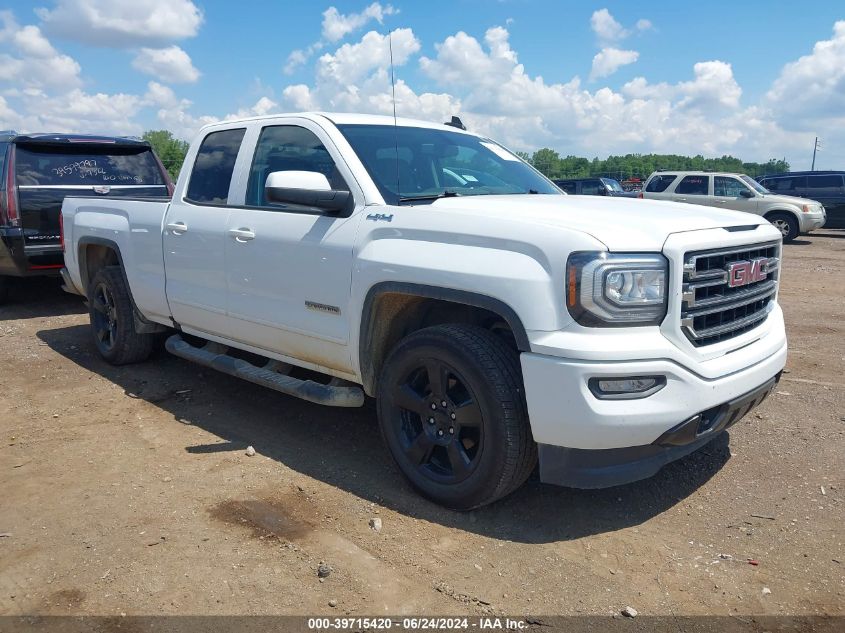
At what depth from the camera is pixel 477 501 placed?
3.38 meters

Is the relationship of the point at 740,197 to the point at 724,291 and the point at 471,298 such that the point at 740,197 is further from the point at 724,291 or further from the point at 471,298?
the point at 471,298

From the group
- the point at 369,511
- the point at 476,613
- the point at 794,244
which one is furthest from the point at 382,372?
the point at 794,244

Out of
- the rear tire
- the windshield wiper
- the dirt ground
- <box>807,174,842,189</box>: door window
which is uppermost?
<box>807,174,842,189</box>: door window

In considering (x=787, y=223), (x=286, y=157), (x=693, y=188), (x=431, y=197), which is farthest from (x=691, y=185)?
(x=431, y=197)

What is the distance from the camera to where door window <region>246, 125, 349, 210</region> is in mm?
4082

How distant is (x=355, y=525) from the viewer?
136 inches

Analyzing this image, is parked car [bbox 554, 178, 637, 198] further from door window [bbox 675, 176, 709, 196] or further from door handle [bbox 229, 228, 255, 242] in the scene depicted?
door handle [bbox 229, 228, 255, 242]

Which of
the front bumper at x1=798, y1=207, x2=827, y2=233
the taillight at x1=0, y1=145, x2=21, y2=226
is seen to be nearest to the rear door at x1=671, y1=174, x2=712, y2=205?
the front bumper at x1=798, y1=207, x2=827, y2=233

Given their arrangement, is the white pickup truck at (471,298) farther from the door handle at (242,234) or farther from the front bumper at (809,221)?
the front bumper at (809,221)

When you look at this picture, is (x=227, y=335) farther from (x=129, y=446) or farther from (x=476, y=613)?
(x=476, y=613)

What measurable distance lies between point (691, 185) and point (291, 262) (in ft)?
54.2

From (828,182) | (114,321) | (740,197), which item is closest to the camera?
(114,321)

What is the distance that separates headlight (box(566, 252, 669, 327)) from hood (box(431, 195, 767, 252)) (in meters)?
0.07

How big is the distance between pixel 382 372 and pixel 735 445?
2250 mm
